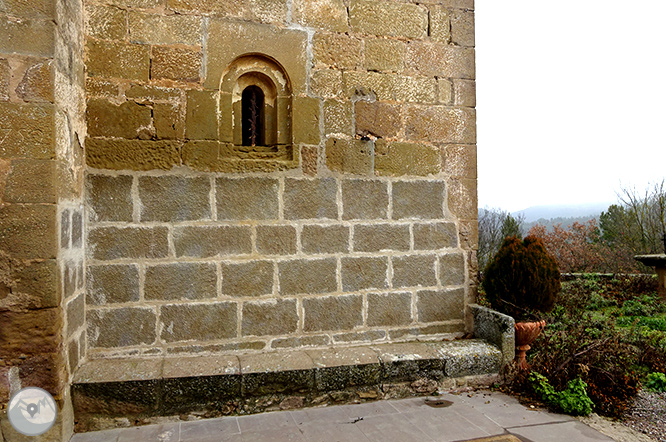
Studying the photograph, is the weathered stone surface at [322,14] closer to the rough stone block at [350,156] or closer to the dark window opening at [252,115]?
the dark window opening at [252,115]

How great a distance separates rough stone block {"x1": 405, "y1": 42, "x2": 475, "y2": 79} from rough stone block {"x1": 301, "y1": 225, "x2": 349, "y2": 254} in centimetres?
160

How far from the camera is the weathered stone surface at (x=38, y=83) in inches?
118

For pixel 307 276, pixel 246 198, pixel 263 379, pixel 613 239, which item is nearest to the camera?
pixel 263 379

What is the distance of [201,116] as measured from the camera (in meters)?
3.86

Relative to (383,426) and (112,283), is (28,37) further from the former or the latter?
(383,426)

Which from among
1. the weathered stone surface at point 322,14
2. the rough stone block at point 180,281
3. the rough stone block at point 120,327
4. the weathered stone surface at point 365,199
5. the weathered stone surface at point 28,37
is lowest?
the rough stone block at point 120,327

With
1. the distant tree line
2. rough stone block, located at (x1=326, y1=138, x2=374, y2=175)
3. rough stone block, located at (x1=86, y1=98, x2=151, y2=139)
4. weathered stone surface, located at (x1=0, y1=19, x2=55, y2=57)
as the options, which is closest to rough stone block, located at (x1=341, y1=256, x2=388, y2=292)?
rough stone block, located at (x1=326, y1=138, x2=374, y2=175)

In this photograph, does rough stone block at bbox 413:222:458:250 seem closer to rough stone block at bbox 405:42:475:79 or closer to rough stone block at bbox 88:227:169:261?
rough stone block at bbox 405:42:475:79

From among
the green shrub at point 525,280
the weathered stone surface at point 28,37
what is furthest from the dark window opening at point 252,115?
the green shrub at point 525,280

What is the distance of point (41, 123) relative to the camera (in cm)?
302

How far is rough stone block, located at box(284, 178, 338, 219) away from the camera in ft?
13.3

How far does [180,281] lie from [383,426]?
1.85m

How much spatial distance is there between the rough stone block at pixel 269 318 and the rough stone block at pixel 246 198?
0.71m

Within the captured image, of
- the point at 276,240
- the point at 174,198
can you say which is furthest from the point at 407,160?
the point at 174,198
